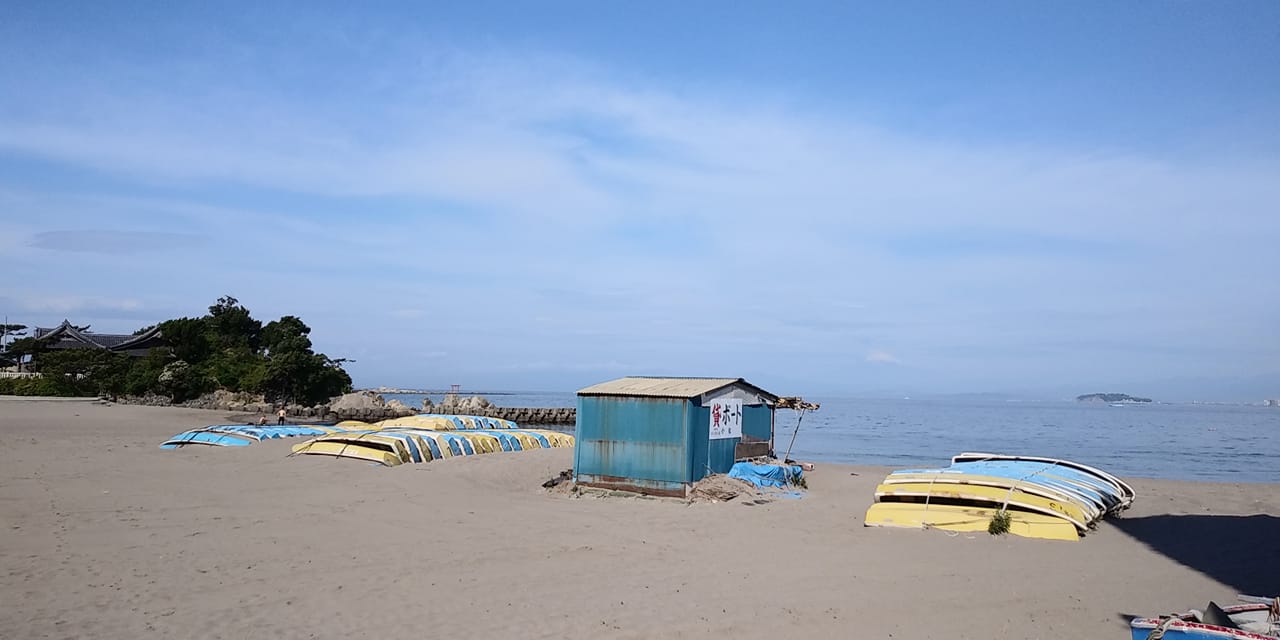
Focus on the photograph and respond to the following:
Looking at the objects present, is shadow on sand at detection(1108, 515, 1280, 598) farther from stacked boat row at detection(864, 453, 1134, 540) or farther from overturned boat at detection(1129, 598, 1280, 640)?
overturned boat at detection(1129, 598, 1280, 640)

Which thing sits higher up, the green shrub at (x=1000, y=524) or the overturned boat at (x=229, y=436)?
the overturned boat at (x=229, y=436)

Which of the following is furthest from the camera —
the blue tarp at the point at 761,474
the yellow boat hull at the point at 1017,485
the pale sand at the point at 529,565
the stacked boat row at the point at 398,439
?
the stacked boat row at the point at 398,439

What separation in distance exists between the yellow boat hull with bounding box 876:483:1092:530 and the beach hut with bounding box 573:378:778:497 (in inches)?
155

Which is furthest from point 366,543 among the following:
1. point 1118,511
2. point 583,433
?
point 1118,511

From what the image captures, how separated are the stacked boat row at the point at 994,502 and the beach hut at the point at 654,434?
393 centimetres

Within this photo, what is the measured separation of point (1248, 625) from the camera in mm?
6762

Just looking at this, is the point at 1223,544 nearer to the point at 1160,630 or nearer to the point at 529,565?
the point at 1160,630

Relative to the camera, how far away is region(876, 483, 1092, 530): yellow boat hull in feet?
46.7

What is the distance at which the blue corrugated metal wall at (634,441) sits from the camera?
1758cm

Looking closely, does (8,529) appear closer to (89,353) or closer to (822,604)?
(822,604)

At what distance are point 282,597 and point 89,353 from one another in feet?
188

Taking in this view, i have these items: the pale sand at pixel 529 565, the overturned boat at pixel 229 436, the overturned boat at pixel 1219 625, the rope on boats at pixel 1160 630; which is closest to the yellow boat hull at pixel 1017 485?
the pale sand at pixel 529 565

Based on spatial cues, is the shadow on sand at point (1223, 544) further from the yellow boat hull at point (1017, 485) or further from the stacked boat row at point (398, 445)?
the stacked boat row at point (398, 445)

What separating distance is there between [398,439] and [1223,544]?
17598mm
